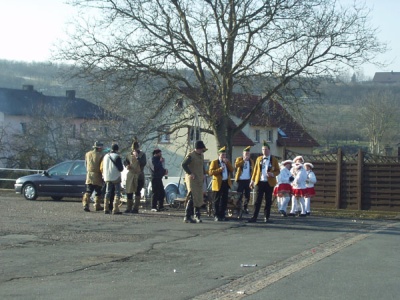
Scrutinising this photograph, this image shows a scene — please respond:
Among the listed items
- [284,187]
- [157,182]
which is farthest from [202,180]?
[284,187]

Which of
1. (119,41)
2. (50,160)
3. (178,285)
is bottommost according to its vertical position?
(178,285)

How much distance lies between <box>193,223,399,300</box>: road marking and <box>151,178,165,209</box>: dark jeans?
23.4ft

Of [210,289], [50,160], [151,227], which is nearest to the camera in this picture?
[210,289]

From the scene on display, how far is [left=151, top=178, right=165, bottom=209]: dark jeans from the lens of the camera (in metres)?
20.7

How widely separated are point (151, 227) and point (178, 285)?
705 centimetres

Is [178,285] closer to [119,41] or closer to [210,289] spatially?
[210,289]

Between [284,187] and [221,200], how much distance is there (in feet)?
10.6

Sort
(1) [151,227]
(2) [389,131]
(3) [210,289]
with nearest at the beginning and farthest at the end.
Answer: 1. (3) [210,289]
2. (1) [151,227]
3. (2) [389,131]

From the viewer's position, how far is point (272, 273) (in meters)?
10.3

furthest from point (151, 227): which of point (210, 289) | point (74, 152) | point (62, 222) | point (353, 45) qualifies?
point (74, 152)

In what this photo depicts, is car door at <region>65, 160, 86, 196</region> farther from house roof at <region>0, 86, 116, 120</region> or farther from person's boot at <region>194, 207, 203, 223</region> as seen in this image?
house roof at <region>0, 86, 116, 120</region>

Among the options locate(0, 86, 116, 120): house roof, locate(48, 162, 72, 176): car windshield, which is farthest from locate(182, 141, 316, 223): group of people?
locate(0, 86, 116, 120): house roof

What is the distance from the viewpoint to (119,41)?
78.6ft

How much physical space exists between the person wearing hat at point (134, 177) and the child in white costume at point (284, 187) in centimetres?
398
